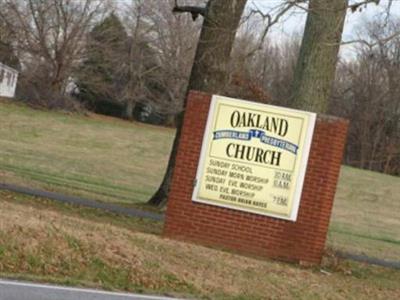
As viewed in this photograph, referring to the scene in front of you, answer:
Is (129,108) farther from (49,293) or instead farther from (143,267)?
(49,293)

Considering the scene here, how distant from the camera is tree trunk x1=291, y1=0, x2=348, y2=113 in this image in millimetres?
15359

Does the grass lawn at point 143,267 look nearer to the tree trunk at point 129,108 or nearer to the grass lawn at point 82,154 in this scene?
the grass lawn at point 82,154

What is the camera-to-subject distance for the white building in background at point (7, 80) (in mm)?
69831

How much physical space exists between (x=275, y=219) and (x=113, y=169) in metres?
22.6

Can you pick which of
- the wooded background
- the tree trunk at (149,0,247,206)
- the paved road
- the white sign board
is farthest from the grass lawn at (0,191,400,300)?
the wooded background

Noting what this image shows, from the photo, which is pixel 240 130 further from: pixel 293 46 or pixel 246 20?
pixel 293 46

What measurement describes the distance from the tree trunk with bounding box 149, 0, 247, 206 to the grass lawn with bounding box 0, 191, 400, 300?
6324 mm

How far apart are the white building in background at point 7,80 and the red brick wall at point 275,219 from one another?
55193mm

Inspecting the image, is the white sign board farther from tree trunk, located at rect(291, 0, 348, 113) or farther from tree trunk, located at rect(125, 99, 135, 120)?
Answer: tree trunk, located at rect(125, 99, 135, 120)

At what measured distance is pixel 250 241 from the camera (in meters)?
14.2

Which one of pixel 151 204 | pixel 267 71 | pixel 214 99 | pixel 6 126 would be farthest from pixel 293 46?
pixel 214 99

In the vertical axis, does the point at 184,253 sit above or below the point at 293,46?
below

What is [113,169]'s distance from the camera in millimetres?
36281

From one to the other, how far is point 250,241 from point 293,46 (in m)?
66.8
